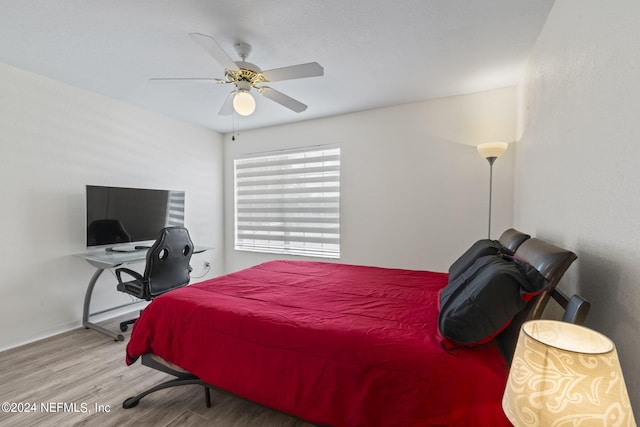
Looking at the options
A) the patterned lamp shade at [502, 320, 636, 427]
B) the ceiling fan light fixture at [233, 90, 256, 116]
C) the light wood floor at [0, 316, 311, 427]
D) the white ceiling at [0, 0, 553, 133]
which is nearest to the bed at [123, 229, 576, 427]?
the light wood floor at [0, 316, 311, 427]

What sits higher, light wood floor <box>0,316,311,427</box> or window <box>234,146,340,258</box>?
window <box>234,146,340,258</box>

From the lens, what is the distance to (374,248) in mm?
3717

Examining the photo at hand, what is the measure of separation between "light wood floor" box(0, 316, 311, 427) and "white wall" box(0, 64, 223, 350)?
45 centimetres

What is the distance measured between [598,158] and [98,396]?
311 centimetres

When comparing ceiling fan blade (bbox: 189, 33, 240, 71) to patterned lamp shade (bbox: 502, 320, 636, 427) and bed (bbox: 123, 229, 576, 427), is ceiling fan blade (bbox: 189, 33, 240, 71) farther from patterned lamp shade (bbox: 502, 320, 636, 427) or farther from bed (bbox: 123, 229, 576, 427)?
patterned lamp shade (bbox: 502, 320, 636, 427)

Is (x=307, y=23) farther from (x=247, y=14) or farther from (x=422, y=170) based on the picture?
(x=422, y=170)

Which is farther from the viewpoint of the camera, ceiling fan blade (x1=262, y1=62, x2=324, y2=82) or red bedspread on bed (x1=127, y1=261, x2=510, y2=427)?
ceiling fan blade (x1=262, y1=62, x2=324, y2=82)

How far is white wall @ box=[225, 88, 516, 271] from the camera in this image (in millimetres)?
3150

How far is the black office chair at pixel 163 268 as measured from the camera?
2.67 meters

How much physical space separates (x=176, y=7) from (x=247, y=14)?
0.43 metres

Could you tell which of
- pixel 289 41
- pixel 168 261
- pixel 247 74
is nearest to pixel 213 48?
pixel 247 74

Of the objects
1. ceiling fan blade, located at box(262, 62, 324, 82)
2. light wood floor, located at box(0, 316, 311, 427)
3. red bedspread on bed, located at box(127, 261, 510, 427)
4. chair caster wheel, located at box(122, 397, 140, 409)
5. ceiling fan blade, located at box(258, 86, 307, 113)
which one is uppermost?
ceiling fan blade, located at box(262, 62, 324, 82)

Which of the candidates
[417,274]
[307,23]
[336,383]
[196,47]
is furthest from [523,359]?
[196,47]

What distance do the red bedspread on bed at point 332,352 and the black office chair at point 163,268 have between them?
86 centimetres
